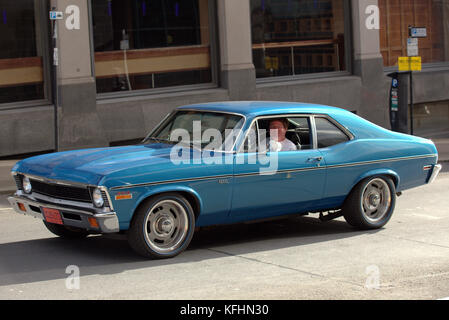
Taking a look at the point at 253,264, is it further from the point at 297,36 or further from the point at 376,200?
the point at 297,36

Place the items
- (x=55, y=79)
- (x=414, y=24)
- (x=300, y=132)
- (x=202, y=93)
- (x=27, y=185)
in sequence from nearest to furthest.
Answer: (x=27, y=185), (x=300, y=132), (x=55, y=79), (x=202, y=93), (x=414, y=24)

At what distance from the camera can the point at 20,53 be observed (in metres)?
A: 16.1

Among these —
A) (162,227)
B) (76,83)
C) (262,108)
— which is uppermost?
(76,83)

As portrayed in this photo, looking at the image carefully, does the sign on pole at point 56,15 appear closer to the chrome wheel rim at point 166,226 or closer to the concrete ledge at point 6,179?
the concrete ledge at point 6,179

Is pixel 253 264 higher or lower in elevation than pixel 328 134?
lower

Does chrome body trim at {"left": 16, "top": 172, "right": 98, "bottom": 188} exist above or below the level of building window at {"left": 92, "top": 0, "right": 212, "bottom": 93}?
below

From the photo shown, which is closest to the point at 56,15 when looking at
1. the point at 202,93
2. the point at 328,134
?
the point at 202,93

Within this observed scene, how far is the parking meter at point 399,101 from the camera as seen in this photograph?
17.2m

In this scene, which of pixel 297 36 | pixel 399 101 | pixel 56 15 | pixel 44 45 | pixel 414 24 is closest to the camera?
pixel 56 15

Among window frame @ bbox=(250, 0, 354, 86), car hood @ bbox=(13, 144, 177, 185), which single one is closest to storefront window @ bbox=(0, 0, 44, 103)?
window frame @ bbox=(250, 0, 354, 86)

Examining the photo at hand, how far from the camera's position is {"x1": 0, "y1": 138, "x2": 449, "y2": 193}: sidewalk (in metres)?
13.1

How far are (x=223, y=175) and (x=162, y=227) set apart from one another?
817 mm

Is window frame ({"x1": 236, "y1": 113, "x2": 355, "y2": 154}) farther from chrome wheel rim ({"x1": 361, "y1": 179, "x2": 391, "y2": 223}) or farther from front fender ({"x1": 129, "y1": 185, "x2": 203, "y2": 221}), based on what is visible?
front fender ({"x1": 129, "y1": 185, "x2": 203, "y2": 221})

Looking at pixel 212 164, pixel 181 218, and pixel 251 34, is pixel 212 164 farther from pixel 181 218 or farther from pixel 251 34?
pixel 251 34
